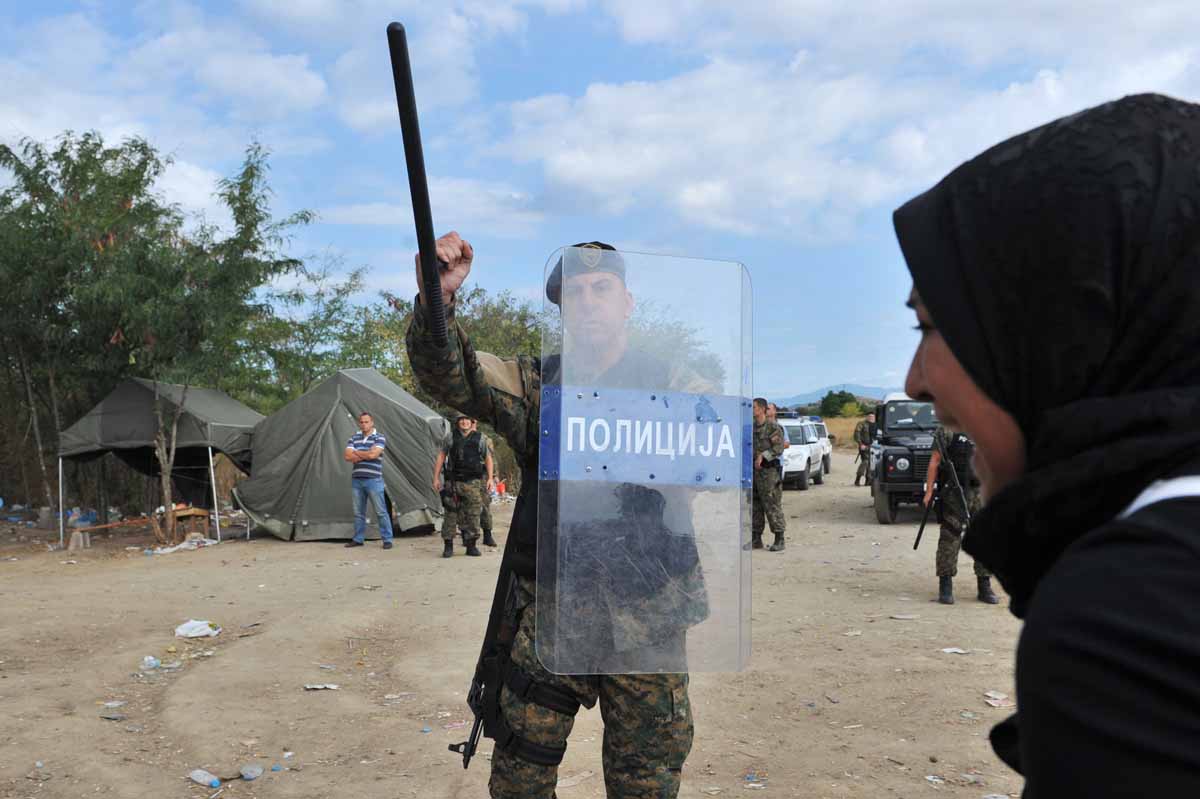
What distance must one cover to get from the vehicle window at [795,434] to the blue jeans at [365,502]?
11628 millimetres

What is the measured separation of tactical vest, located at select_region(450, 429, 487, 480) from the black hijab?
11.7 m

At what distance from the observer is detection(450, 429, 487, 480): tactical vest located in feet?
40.6

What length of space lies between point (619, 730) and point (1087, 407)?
228 cm

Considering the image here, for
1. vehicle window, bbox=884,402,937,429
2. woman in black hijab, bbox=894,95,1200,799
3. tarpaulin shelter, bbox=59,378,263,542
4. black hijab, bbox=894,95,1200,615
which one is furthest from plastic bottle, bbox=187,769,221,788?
vehicle window, bbox=884,402,937,429

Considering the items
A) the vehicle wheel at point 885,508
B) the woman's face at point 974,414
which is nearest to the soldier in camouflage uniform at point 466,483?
the vehicle wheel at point 885,508

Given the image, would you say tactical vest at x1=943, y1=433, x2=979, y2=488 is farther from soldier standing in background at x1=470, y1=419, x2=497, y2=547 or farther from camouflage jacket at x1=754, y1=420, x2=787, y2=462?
soldier standing in background at x1=470, y1=419, x2=497, y2=547

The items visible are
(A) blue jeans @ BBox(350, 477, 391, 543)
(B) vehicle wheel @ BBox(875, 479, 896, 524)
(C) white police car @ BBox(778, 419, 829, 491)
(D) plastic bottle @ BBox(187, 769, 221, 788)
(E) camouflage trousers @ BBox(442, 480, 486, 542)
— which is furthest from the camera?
(C) white police car @ BBox(778, 419, 829, 491)

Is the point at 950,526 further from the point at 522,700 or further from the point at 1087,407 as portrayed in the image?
the point at 1087,407

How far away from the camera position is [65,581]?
1096 cm

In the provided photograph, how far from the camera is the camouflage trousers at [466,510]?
12.4 m

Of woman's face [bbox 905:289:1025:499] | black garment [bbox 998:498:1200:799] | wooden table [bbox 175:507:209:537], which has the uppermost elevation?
woman's face [bbox 905:289:1025:499]

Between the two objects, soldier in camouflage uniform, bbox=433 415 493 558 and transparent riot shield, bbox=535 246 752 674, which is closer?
transparent riot shield, bbox=535 246 752 674

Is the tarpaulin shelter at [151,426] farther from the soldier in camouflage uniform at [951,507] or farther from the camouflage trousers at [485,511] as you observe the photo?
the soldier in camouflage uniform at [951,507]

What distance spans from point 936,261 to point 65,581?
474 inches
